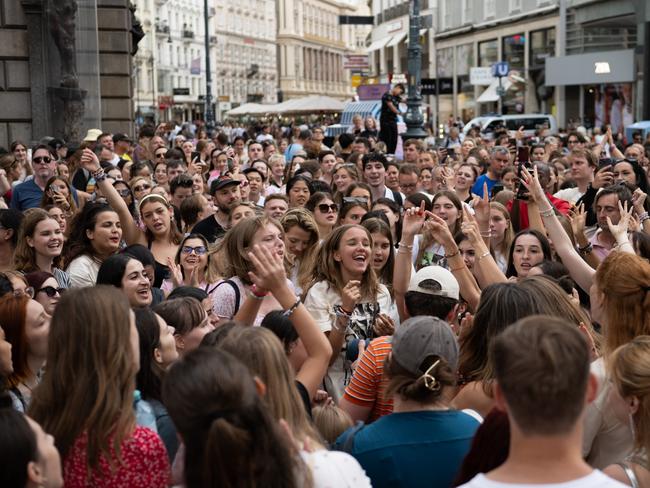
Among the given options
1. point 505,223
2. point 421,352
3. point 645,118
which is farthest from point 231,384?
point 645,118

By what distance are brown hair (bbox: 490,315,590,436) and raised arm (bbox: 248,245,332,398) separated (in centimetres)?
194

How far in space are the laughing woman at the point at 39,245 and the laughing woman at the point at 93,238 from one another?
0.19 metres

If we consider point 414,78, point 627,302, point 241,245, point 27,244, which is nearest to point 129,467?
point 627,302

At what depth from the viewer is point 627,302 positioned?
5.18 m

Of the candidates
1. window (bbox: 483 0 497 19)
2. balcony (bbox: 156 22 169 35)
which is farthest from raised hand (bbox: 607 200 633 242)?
balcony (bbox: 156 22 169 35)

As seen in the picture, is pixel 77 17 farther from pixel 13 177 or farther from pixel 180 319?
pixel 180 319

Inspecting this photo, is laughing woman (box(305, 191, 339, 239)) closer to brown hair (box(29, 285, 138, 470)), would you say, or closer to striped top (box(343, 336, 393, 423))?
striped top (box(343, 336, 393, 423))

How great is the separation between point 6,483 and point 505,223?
6539 mm

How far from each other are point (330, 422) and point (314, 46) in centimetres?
14852

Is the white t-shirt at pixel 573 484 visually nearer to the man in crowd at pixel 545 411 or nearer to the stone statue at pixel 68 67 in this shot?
the man in crowd at pixel 545 411

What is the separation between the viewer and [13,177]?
45.8 ft

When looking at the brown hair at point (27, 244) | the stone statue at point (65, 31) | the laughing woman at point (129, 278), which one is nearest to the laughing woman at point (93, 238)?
the brown hair at point (27, 244)

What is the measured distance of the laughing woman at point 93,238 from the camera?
8.26 m

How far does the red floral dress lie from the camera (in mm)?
3762
